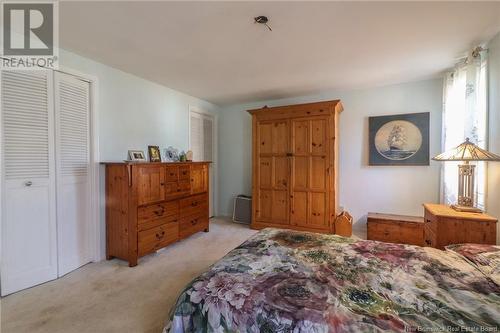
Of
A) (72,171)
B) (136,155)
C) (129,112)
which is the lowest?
(72,171)

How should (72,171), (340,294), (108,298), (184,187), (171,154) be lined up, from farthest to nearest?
(171,154) < (184,187) < (72,171) < (108,298) < (340,294)

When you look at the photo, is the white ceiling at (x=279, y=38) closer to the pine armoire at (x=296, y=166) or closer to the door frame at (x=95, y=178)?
the door frame at (x=95, y=178)

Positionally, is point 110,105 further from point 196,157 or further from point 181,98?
point 196,157

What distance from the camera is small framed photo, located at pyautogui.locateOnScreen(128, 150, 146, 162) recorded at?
3.10m

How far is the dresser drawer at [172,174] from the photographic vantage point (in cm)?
311

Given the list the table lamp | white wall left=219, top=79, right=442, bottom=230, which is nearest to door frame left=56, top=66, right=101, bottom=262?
white wall left=219, top=79, right=442, bottom=230

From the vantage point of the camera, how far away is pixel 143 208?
2730 millimetres

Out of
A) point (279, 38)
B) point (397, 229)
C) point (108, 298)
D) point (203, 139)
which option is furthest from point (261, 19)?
point (397, 229)

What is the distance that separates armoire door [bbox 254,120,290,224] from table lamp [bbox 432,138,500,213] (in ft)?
6.81

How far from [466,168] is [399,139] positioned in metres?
1.44

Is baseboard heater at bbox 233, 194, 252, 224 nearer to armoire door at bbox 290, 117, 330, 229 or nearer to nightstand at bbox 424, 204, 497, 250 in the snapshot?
armoire door at bbox 290, 117, 330, 229

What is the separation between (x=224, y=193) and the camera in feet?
16.4

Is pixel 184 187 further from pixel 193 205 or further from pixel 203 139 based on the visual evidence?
pixel 203 139

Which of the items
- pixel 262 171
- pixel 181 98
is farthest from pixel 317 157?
pixel 181 98
